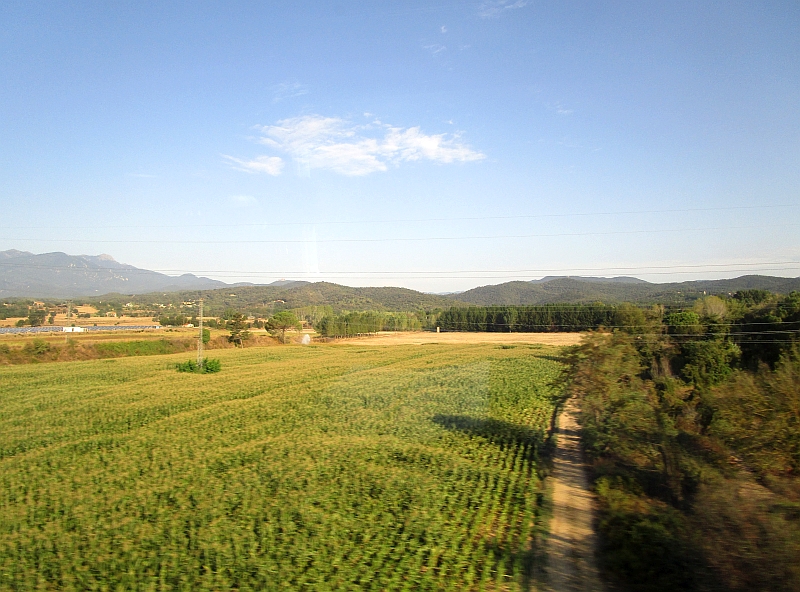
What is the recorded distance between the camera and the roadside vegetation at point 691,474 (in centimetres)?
661

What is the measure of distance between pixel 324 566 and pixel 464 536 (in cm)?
303

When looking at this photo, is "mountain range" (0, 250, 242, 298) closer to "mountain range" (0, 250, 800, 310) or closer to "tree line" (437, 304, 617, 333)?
"mountain range" (0, 250, 800, 310)

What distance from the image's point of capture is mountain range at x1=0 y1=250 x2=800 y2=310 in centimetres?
4425

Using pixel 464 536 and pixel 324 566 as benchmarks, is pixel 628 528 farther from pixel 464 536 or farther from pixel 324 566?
pixel 324 566

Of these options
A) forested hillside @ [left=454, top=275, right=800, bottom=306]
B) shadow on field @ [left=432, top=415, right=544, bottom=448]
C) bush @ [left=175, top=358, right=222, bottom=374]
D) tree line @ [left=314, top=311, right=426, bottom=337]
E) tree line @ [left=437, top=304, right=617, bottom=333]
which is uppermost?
forested hillside @ [left=454, top=275, right=800, bottom=306]

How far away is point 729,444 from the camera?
11539 mm

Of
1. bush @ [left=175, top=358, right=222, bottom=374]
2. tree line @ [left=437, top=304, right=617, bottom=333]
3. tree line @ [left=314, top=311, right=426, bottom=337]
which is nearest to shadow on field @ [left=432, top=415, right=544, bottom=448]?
tree line @ [left=437, top=304, right=617, bottom=333]

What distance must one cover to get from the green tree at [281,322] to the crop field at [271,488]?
37.9 meters

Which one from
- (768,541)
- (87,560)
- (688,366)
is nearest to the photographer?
(768,541)

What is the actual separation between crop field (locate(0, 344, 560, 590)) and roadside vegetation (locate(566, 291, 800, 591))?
81.3 inches

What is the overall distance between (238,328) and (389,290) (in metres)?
57.1

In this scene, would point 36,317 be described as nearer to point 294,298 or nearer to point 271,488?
point 294,298

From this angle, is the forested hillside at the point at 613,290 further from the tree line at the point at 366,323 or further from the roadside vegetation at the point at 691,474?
the roadside vegetation at the point at 691,474

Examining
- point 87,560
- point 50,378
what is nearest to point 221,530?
point 87,560
